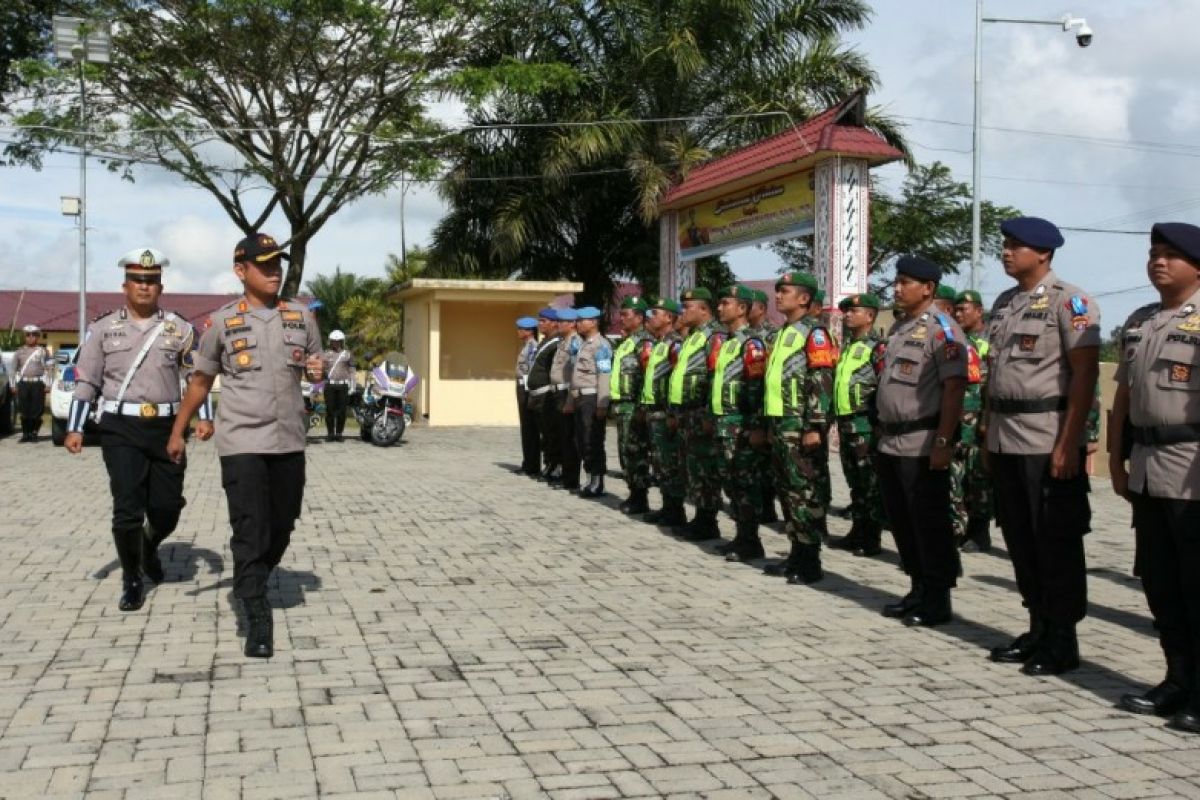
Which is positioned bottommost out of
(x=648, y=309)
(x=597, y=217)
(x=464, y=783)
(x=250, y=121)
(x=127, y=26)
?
(x=464, y=783)

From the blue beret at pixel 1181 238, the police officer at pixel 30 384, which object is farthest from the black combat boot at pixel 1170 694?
the police officer at pixel 30 384

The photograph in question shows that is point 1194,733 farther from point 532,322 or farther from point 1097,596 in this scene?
point 532,322

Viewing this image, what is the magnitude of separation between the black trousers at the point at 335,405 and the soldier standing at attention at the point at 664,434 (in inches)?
424

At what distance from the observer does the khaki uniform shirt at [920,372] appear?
6.37 metres

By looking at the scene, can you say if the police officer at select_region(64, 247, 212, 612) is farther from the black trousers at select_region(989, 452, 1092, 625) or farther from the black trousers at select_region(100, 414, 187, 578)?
the black trousers at select_region(989, 452, 1092, 625)

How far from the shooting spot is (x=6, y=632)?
6262 mm

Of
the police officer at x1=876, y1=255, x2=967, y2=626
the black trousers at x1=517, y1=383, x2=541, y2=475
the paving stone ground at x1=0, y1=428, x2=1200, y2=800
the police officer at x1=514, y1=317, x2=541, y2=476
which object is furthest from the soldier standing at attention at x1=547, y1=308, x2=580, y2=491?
the police officer at x1=876, y1=255, x2=967, y2=626

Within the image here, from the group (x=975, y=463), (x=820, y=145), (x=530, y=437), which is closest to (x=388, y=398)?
(x=530, y=437)

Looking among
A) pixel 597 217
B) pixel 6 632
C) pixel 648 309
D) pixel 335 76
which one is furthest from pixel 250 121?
pixel 6 632

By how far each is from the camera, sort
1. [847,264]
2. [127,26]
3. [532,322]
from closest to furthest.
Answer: [532,322]
[847,264]
[127,26]

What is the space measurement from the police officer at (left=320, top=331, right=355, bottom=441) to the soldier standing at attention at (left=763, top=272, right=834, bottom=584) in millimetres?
13598

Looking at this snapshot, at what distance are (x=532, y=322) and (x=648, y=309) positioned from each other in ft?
14.7

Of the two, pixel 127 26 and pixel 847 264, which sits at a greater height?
pixel 127 26

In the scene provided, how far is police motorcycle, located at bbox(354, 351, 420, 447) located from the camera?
19672 mm
